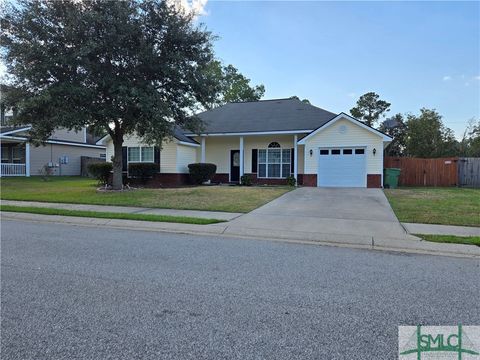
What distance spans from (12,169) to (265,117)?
21735 mm

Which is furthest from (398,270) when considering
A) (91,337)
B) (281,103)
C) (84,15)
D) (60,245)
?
(281,103)

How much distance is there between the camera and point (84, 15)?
45.3 feet

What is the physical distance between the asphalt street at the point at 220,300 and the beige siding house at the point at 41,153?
24393 mm

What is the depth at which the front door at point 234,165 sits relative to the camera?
23.5m

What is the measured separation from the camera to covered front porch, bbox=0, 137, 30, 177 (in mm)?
28516

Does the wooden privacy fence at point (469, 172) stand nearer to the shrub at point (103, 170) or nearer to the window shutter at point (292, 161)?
the window shutter at point (292, 161)

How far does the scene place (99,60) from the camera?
15.2m

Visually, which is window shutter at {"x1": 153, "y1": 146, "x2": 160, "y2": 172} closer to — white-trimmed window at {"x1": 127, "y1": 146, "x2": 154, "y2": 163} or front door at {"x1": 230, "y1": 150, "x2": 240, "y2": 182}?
white-trimmed window at {"x1": 127, "y1": 146, "x2": 154, "y2": 163}

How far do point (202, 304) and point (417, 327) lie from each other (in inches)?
90.7

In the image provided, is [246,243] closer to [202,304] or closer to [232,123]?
[202,304]

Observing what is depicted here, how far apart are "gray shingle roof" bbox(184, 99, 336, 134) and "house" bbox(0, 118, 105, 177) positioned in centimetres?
1134

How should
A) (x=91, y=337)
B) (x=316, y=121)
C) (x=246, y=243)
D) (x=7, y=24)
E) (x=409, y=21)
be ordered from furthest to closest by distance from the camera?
(x=316, y=121) → (x=7, y=24) → (x=409, y=21) → (x=246, y=243) → (x=91, y=337)

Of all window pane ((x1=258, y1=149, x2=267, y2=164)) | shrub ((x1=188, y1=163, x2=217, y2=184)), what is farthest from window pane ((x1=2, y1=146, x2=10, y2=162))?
window pane ((x1=258, y1=149, x2=267, y2=164))

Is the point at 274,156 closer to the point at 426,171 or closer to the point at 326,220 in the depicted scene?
the point at 426,171
